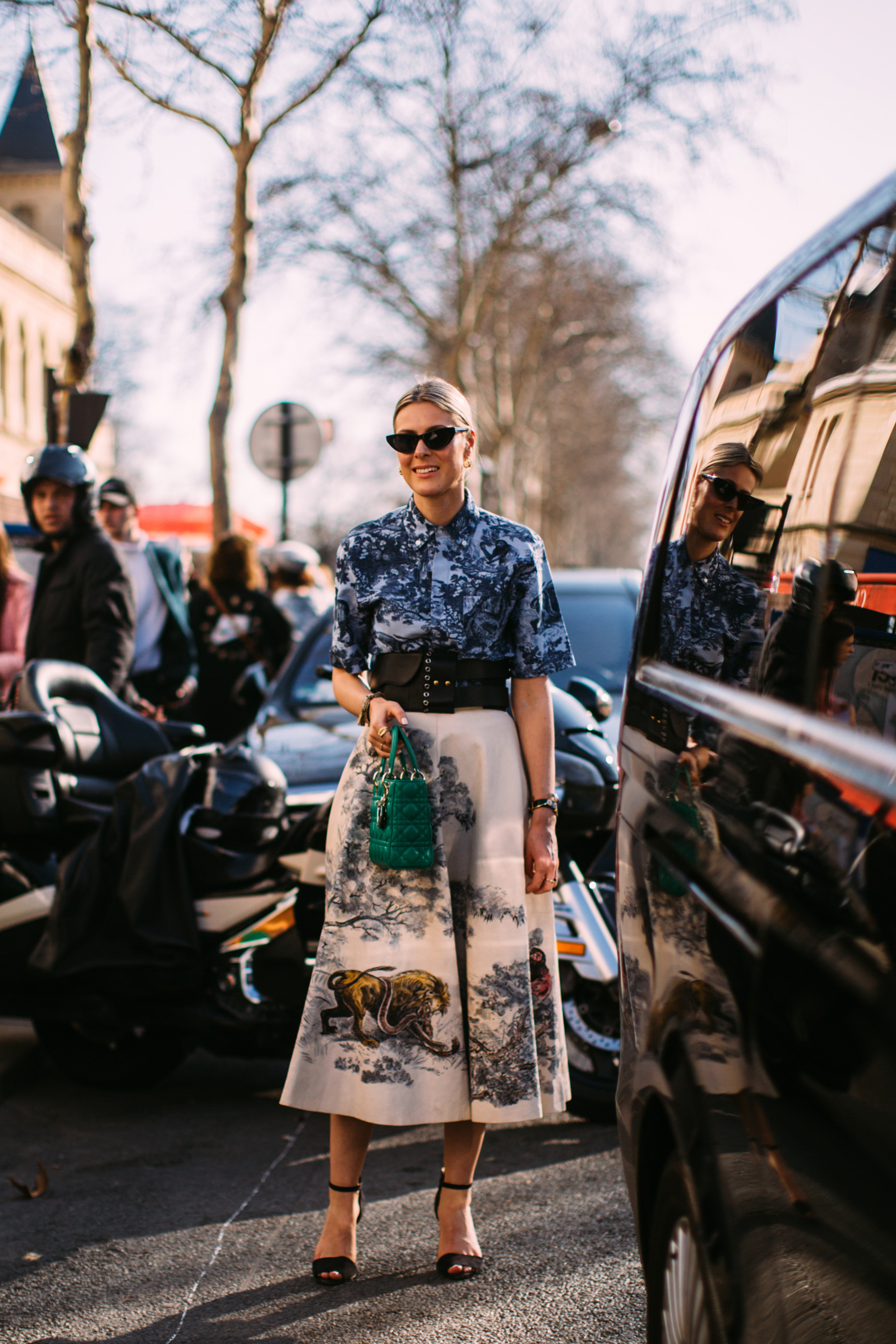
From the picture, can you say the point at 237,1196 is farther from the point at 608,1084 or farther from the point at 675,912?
the point at 675,912

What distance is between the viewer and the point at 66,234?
1119cm

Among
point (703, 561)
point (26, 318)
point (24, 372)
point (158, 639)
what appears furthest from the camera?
point (24, 372)

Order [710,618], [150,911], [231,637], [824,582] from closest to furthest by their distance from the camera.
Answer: [824,582], [710,618], [150,911], [231,637]

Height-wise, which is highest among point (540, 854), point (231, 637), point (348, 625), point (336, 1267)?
point (348, 625)

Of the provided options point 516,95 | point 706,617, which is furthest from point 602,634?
point 516,95

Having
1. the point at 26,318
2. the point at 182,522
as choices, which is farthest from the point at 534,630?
the point at 26,318

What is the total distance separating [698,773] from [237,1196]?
248cm

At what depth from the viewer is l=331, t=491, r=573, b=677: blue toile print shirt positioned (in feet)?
10.8

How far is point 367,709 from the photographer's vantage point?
3.31 meters

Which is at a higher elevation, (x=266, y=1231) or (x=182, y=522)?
(x=182, y=522)

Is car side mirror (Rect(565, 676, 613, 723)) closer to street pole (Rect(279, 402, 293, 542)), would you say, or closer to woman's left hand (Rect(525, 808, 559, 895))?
woman's left hand (Rect(525, 808, 559, 895))

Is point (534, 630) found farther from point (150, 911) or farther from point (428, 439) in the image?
point (150, 911)

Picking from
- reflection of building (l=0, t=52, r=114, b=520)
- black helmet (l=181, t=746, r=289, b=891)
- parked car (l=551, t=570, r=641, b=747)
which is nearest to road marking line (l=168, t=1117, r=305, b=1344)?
black helmet (l=181, t=746, r=289, b=891)

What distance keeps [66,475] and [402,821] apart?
10.5 feet
